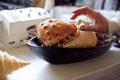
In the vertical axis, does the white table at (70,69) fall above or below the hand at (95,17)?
below

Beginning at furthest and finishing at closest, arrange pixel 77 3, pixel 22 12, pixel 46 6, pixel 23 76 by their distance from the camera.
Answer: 1. pixel 77 3
2. pixel 46 6
3. pixel 22 12
4. pixel 23 76

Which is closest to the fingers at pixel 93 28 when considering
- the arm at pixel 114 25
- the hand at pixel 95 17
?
the hand at pixel 95 17

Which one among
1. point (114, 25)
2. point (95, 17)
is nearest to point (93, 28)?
point (95, 17)

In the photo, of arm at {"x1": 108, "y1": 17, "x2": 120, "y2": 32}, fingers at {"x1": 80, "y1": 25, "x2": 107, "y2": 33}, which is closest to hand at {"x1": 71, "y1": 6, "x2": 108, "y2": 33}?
fingers at {"x1": 80, "y1": 25, "x2": 107, "y2": 33}

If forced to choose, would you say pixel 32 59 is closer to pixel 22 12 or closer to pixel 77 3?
pixel 22 12

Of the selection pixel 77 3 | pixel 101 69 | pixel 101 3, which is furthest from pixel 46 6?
pixel 101 69

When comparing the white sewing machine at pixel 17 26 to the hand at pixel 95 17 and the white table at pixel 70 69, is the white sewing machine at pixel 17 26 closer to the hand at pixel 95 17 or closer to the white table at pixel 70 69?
the white table at pixel 70 69

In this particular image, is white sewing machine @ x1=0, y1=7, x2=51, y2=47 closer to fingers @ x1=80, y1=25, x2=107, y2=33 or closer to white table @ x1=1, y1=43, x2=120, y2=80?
white table @ x1=1, y1=43, x2=120, y2=80
